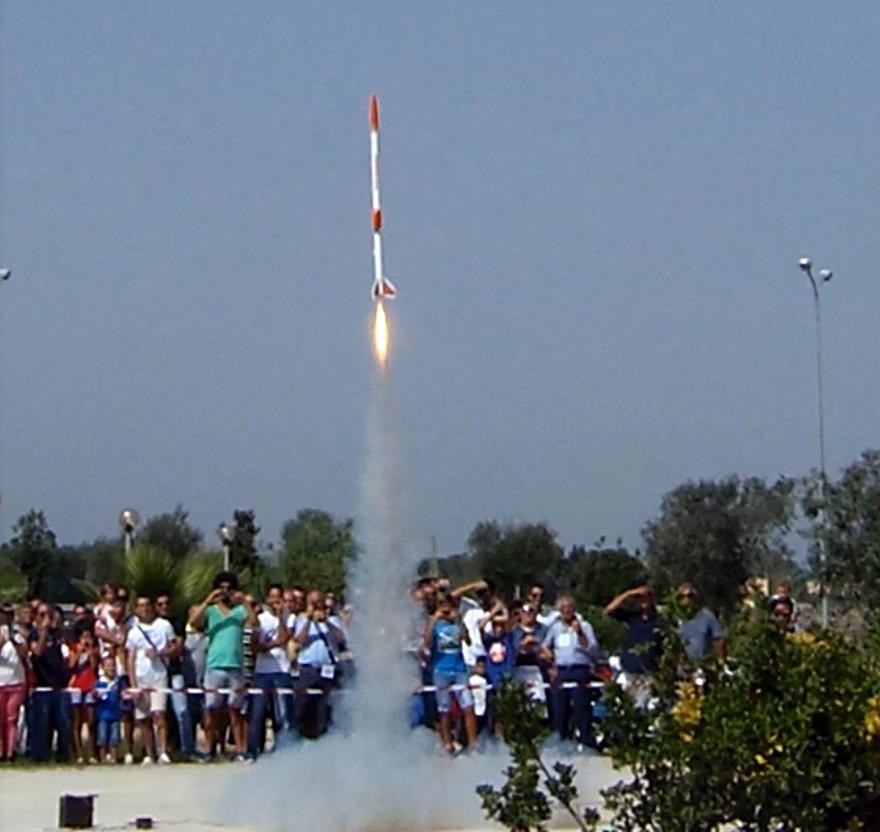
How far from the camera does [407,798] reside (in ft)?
49.3

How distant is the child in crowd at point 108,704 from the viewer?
72.1 feet

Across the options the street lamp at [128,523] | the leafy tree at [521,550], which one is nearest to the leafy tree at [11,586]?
the street lamp at [128,523]

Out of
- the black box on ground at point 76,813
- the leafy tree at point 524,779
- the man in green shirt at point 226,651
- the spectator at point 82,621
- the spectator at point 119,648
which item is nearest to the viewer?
the leafy tree at point 524,779

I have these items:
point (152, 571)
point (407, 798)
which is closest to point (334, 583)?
point (152, 571)

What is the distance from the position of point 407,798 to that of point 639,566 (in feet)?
123

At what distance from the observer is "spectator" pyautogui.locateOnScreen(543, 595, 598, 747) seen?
2241cm

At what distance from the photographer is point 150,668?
22062 mm

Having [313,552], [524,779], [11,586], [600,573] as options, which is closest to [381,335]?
[524,779]

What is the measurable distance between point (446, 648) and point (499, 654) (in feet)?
2.36

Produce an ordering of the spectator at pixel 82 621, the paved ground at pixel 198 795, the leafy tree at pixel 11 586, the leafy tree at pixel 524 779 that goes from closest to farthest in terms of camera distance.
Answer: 1. the leafy tree at pixel 524 779
2. the paved ground at pixel 198 795
3. the spectator at pixel 82 621
4. the leafy tree at pixel 11 586

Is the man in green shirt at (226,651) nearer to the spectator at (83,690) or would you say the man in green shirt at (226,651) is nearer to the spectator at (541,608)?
the spectator at (83,690)

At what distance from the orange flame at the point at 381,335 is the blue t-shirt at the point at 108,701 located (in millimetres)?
5026

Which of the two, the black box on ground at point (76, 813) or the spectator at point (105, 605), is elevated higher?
the spectator at point (105, 605)

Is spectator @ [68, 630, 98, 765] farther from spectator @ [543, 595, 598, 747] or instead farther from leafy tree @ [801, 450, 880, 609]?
leafy tree @ [801, 450, 880, 609]
